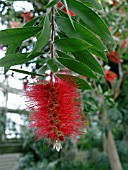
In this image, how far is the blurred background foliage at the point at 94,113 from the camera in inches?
51.3

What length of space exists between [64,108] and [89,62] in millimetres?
94

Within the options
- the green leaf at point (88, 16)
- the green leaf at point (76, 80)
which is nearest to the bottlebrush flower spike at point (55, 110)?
the green leaf at point (76, 80)

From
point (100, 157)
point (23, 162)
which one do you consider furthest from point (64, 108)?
point (100, 157)

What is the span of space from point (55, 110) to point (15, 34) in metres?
0.14

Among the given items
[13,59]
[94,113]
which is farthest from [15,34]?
[94,113]

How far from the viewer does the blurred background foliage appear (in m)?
1.30

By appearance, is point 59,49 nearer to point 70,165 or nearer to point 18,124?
point 18,124

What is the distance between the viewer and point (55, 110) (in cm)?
44

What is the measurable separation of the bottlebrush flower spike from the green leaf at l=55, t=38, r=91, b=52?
62mm

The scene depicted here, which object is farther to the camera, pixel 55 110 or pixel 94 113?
pixel 94 113

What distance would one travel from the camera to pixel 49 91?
1.49 ft

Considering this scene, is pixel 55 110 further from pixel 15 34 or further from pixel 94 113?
pixel 94 113

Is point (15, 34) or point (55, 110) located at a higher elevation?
point (15, 34)

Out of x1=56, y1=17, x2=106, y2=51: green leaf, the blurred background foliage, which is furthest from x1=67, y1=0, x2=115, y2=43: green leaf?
the blurred background foliage
